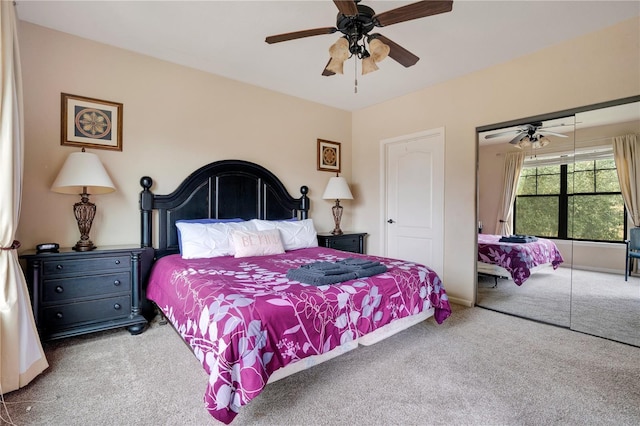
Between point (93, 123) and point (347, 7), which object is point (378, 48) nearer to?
point (347, 7)

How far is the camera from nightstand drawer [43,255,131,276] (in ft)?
8.11

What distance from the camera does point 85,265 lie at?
2.60 meters

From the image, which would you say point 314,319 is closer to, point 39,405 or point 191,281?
point 191,281

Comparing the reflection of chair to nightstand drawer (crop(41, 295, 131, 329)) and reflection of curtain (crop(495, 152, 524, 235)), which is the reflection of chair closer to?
reflection of curtain (crop(495, 152, 524, 235))

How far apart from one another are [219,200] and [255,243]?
854mm

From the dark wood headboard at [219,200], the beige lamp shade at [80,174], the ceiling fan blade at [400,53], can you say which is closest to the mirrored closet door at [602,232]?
the ceiling fan blade at [400,53]

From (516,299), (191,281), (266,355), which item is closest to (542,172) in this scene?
(516,299)

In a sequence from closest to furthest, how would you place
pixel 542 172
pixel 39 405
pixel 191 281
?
1. pixel 39 405
2. pixel 191 281
3. pixel 542 172

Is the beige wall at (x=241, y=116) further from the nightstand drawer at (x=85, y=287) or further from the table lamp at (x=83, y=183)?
the nightstand drawer at (x=85, y=287)

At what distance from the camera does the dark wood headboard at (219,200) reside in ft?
10.6

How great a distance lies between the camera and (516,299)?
3520 millimetres

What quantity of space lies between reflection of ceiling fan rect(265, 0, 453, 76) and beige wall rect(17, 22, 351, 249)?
1682 mm

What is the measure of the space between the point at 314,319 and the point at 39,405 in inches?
65.9

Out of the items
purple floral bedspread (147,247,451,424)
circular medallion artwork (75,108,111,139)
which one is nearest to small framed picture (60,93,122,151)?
circular medallion artwork (75,108,111,139)
